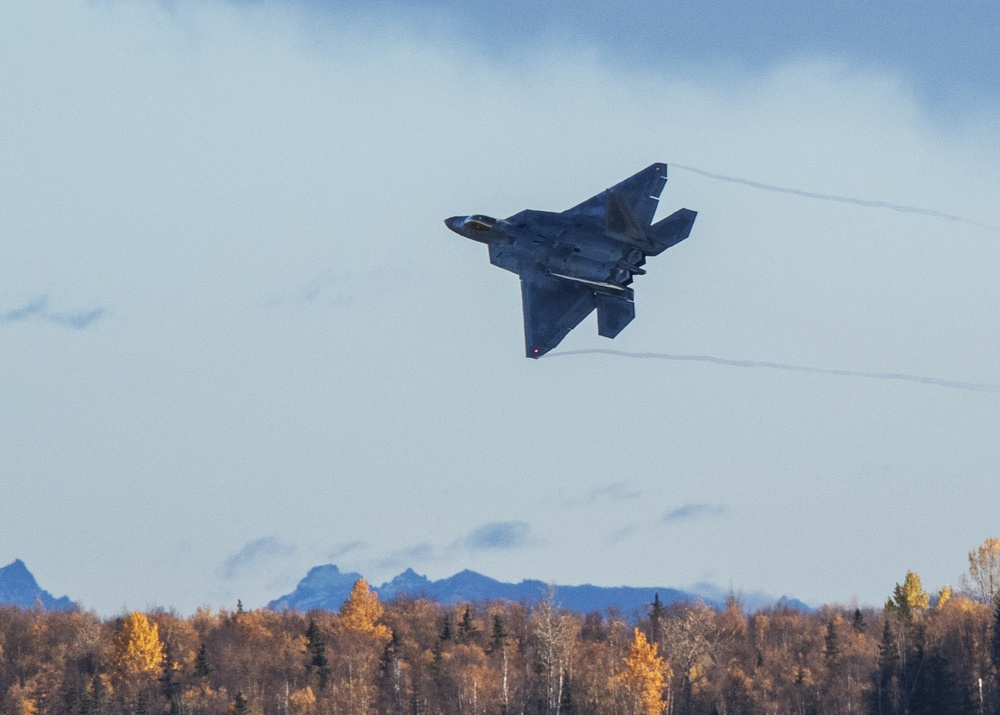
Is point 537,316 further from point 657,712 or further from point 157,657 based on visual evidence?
point 157,657

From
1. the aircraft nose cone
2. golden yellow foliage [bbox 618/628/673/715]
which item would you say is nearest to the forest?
golden yellow foliage [bbox 618/628/673/715]

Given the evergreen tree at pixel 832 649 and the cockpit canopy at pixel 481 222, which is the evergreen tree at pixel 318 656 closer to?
the evergreen tree at pixel 832 649

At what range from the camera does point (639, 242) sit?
256 feet

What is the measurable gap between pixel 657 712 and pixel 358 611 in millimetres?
54505

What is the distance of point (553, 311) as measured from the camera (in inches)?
3169

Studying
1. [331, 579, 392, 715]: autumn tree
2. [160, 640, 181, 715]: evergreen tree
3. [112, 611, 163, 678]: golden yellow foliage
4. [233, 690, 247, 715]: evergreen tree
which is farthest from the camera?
[112, 611, 163, 678]: golden yellow foliage

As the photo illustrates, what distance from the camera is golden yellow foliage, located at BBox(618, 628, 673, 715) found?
14675 centimetres

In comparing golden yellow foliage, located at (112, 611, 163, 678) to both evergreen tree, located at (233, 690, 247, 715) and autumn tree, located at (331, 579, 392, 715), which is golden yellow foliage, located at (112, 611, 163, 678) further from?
evergreen tree, located at (233, 690, 247, 715)

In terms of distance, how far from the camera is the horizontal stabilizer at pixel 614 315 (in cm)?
7925

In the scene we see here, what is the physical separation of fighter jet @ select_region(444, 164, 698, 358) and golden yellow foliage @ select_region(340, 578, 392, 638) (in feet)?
361

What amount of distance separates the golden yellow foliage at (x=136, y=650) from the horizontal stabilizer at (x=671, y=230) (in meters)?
110

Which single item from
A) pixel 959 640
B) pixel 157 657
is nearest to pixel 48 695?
pixel 157 657

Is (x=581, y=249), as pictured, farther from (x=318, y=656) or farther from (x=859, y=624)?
(x=859, y=624)

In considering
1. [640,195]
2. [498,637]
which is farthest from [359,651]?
[640,195]
